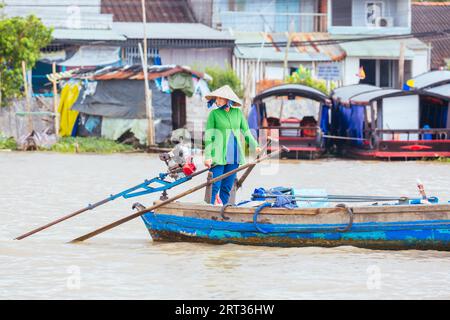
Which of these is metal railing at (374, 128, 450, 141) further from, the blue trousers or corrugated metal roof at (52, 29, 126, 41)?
the blue trousers

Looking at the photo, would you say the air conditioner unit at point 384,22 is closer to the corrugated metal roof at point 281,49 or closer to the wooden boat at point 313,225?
the corrugated metal roof at point 281,49

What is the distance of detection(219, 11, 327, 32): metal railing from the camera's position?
1219 inches

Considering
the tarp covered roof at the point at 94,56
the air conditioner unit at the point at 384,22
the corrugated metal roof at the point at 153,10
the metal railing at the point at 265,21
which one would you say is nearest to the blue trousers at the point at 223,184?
the tarp covered roof at the point at 94,56

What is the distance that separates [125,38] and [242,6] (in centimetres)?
535

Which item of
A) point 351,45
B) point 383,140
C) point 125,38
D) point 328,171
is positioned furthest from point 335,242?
point 351,45

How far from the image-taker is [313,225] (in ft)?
31.2

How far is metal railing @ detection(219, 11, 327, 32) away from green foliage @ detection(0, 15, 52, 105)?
8342mm

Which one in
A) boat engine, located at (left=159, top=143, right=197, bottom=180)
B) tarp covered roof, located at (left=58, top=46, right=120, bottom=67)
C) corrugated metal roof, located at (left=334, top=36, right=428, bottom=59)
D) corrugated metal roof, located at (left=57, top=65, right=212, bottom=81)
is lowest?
boat engine, located at (left=159, top=143, right=197, bottom=180)

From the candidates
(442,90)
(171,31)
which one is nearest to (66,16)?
(171,31)

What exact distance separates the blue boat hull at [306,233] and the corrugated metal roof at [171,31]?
18.2 m

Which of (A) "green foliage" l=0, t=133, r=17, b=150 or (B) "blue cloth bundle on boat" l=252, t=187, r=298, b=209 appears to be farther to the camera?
(A) "green foliage" l=0, t=133, r=17, b=150

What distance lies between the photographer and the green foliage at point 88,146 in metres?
22.6

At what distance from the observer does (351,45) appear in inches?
1208

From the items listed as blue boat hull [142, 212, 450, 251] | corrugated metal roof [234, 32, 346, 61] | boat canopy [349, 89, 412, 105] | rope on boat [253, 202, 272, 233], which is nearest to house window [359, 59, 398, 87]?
corrugated metal roof [234, 32, 346, 61]
